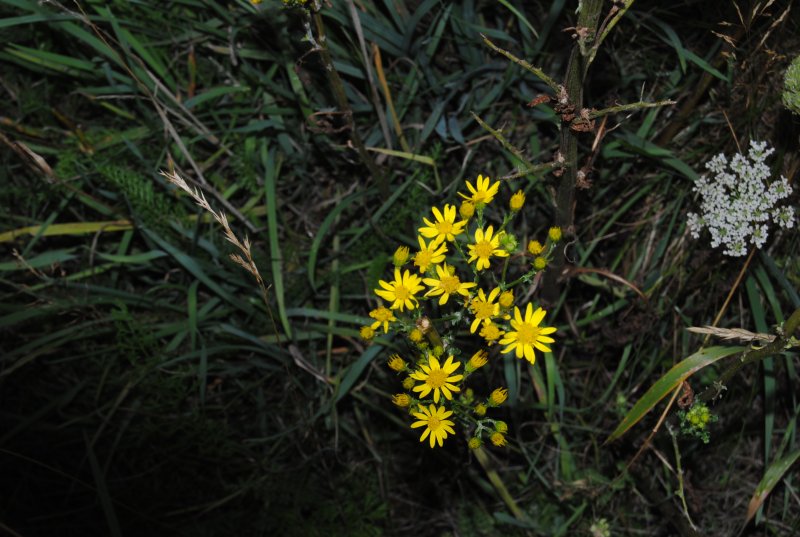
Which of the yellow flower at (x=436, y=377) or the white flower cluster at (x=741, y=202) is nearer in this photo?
the yellow flower at (x=436, y=377)

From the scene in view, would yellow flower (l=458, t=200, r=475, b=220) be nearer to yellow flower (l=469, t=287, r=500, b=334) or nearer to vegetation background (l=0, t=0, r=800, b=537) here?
yellow flower (l=469, t=287, r=500, b=334)

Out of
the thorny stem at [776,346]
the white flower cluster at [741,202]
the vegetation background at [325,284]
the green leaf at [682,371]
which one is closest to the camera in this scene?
the thorny stem at [776,346]

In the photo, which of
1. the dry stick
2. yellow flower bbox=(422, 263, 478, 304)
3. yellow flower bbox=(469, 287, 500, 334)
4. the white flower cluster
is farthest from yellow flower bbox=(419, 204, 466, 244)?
the white flower cluster

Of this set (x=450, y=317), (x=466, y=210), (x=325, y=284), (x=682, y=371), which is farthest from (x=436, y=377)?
(x=325, y=284)

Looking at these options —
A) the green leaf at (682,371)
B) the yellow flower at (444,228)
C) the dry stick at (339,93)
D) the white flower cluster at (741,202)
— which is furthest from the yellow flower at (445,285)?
the white flower cluster at (741,202)

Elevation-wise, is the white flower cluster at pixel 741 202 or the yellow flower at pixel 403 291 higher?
the white flower cluster at pixel 741 202

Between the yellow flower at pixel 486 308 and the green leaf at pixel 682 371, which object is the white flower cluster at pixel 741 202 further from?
the yellow flower at pixel 486 308

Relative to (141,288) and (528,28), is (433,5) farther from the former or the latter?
(141,288)
